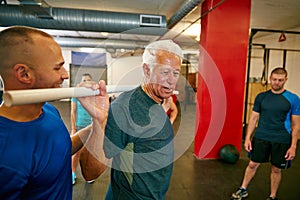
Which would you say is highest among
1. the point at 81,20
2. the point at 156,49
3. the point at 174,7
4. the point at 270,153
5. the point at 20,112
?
the point at 174,7

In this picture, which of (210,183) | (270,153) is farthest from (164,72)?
(210,183)

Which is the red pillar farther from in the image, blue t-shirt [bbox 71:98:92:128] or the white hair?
the white hair

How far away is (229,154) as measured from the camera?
3.03 metres

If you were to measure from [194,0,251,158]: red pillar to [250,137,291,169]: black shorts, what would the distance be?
3.24 feet

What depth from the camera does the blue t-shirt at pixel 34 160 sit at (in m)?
0.55

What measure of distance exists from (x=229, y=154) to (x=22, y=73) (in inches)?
116

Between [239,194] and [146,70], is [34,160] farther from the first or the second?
[239,194]

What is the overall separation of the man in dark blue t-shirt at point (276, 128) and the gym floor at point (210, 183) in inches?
9.5

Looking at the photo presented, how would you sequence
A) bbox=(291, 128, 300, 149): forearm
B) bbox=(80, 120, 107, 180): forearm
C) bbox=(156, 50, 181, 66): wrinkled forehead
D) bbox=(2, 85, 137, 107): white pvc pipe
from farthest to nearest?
bbox=(291, 128, 300, 149): forearm → bbox=(156, 50, 181, 66): wrinkled forehead → bbox=(80, 120, 107, 180): forearm → bbox=(2, 85, 137, 107): white pvc pipe

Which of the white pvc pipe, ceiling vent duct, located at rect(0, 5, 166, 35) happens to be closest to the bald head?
the white pvc pipe

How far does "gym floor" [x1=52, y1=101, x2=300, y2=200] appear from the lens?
7.41ft

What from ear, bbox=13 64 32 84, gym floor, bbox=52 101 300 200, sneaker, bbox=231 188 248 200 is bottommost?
gym floor, bbox=52 101 300 200

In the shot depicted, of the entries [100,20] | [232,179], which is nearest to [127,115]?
[232,179]

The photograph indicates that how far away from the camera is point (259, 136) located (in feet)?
7.08
